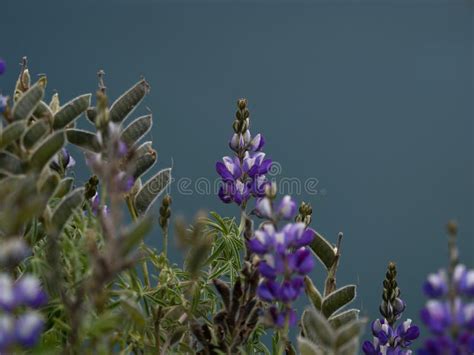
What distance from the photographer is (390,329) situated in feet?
2.84

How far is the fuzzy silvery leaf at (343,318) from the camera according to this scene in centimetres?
75

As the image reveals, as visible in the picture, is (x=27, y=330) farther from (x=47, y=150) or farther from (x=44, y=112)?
(x=44, y=112)

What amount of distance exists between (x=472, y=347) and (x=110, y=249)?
0.26 meters

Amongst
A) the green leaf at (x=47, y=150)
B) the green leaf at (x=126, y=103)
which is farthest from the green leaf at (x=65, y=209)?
the green leaf at (x=126, y=103)

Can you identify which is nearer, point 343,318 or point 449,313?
point 449,313

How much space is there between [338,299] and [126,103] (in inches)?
12.0

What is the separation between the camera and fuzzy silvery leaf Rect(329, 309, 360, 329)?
75 centimetres

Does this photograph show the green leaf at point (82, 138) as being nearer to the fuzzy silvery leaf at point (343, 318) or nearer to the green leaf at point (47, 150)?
the green leaf at point (47, 150)

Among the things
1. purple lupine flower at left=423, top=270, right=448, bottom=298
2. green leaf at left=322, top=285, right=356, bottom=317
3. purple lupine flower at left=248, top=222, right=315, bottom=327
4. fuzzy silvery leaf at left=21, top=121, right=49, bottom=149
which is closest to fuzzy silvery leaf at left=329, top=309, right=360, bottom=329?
green leaf at left=322, top=285, right=356, bottom=317

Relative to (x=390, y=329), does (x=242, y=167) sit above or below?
above

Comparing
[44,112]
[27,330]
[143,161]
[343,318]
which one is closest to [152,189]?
[143,161]

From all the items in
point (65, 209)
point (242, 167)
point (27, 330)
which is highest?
point (242, 167)

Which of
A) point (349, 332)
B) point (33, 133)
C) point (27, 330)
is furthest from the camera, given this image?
point (33, 133)

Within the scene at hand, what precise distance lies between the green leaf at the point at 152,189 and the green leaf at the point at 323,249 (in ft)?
0.56
